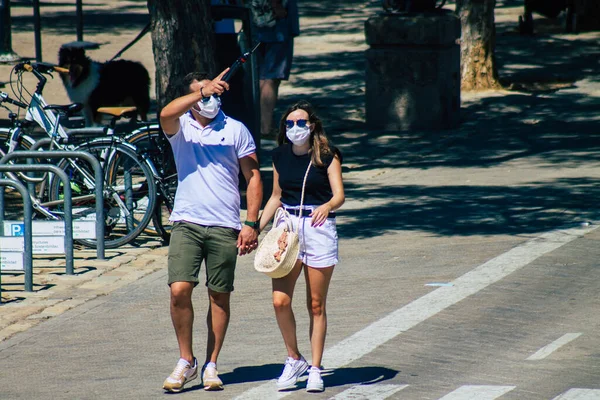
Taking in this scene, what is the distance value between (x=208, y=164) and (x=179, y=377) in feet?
3.97

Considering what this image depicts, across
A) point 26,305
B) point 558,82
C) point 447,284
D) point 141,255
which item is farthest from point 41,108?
point 558,82

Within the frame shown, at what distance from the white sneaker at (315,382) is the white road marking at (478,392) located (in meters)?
0.68

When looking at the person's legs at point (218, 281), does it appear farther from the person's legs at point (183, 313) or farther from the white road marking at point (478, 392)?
the white road marking at point (478, 392)

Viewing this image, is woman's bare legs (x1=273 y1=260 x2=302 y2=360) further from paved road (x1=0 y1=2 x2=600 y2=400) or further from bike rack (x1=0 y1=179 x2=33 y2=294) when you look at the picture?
bike rack (x1=0 y1=179 x2=33 y2=294)

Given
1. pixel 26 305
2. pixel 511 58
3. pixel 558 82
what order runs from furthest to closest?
pixel 511 58 → pixel 558 82 → pixel 26 305

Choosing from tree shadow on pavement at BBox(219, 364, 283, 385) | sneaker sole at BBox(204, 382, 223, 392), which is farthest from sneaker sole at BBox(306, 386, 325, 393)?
sneaker sole at BBox(204, 382, 223, 392)

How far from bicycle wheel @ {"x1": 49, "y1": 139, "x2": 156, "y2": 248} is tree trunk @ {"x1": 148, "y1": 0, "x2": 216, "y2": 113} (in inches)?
46.3

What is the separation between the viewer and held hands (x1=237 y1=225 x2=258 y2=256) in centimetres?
643

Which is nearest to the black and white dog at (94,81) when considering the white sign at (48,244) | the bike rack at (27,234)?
the white sign at (48,244)

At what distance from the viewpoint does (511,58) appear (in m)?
22.1

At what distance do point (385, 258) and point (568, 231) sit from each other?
1.82 metres

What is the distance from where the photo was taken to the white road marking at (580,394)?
Result: 6043 mm

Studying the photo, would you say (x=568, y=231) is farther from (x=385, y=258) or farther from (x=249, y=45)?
(x=249, y=45)

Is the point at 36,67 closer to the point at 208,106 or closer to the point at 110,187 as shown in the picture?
the point at 110,187
